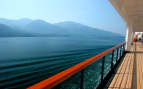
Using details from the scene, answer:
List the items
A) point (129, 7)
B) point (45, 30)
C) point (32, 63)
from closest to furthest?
point (129, 7), point (32, 63), point (45, 30)

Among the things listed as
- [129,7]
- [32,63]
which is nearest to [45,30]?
[32,63]

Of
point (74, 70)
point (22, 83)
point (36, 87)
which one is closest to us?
point (36, 87)

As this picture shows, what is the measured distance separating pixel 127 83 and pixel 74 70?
66.5 inches

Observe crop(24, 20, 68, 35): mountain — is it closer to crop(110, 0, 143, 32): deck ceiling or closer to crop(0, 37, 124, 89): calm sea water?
crop(0, 37, 124, 89): calm sea water

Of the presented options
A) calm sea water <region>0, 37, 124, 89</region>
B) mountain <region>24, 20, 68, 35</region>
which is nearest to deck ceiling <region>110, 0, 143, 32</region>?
calm sea water <region>0, 37, 124, 89</region>

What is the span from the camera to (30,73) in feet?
19.5

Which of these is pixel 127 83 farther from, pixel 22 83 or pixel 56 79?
pixel 22 83

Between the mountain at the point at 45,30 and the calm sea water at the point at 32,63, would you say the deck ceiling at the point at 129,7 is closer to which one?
the calm sea water at the point at 32,63

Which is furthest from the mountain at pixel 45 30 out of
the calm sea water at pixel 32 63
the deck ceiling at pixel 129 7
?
the deck ceiling at pixel 129 7

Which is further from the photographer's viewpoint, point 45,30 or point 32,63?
point 45,30

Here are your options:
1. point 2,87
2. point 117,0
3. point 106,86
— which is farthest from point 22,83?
point 117,0

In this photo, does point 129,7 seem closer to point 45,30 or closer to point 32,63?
point 32,63

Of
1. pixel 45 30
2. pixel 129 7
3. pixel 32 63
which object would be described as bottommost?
pixel 32 63

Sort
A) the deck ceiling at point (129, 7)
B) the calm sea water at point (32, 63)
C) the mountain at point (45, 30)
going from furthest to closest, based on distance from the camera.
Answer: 1. the mountain at point (45, 30)
2. the calm sea water at point (32, 63)
3. the deck ceiling at point (129, 7)
